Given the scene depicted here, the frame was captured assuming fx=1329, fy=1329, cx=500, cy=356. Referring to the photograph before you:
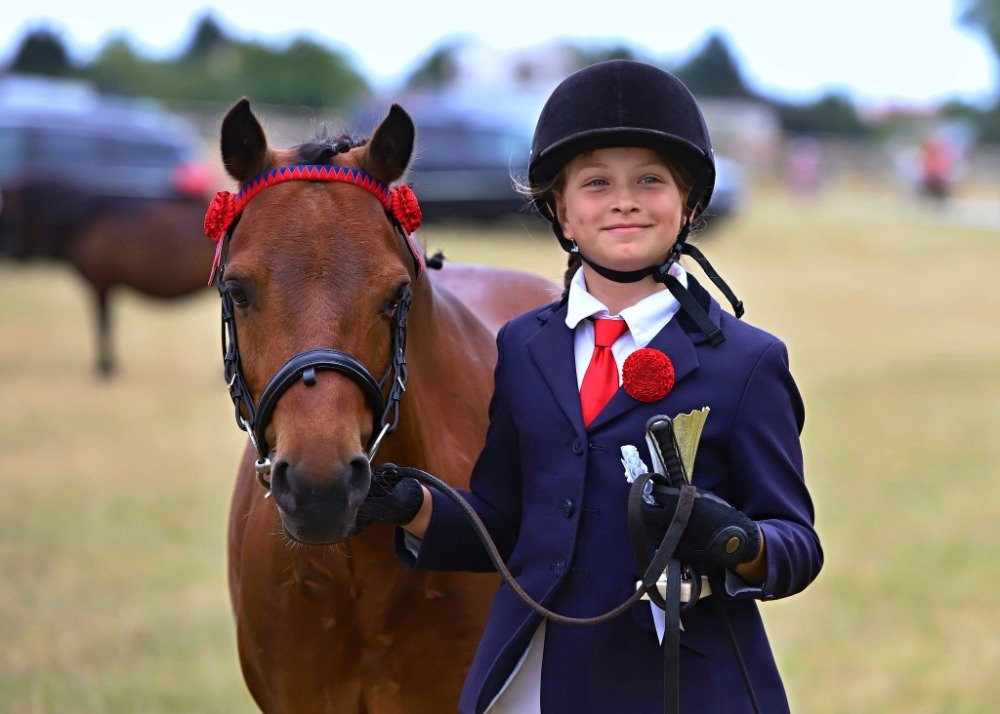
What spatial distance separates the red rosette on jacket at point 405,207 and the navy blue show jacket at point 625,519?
0.41 metres

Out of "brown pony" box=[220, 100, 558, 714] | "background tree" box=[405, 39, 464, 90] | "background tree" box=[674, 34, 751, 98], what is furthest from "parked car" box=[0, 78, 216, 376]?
"background tree" box=[674, 34, 751, 98]

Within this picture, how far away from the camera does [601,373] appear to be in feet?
8.18

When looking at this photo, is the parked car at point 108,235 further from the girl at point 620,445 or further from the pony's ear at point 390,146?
the girl at point 620,445

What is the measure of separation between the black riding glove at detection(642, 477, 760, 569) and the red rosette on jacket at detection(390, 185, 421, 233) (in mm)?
842

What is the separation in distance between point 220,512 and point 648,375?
5856mm

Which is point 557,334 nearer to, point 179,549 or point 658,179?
point 658,179

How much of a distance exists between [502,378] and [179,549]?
16.0ft

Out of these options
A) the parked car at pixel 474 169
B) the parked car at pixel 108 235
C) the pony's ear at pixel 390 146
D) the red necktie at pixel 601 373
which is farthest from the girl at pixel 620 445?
the parked car at pixel 474 169

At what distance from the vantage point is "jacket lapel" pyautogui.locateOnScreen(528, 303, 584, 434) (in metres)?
2.46

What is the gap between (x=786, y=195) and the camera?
33062 millimetres

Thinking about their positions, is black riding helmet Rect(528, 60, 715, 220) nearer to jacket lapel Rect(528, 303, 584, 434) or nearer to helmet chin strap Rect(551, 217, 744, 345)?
helmet chin strap Rect(551, 217, 744, 345)

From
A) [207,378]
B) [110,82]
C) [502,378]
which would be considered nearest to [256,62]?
[110,82]

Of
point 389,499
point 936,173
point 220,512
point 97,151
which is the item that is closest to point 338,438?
point 389,499

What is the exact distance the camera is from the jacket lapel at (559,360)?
2459 millimetres
